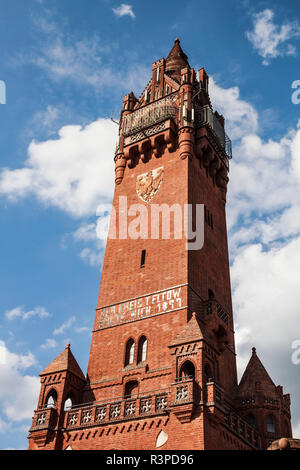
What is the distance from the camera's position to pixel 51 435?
26500 mm

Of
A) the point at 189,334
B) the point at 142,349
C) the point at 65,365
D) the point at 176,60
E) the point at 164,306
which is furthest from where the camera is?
the point at 176,60

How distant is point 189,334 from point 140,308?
→ 563cm

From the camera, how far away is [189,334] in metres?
25.6

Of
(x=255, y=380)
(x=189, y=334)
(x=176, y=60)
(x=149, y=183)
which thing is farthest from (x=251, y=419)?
(x=176, y=60)

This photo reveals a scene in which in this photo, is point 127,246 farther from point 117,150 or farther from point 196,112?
point 196,112

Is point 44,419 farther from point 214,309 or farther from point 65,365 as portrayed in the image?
point 214,309

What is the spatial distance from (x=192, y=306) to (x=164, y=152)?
1227cm

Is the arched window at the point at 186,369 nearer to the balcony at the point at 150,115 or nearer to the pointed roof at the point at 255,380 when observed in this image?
the pointed roof at the point at 255,380

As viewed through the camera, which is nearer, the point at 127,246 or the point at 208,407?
the point at 208,407

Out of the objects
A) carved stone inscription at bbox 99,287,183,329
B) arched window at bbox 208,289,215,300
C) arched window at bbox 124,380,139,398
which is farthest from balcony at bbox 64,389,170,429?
arched window at bbox 208,289,215,300

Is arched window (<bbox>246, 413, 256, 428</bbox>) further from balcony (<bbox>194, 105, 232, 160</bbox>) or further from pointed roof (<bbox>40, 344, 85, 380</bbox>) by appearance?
balcony (<bbox>194, 105, 232, 160</bbox>)

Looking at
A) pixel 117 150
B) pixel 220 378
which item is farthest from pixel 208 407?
pixel 117 150

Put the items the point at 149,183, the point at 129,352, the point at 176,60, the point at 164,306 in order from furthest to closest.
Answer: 1. the point at 176,60
2. the point at 149,183
3. the point at 129,352
4. the point at 164,306
